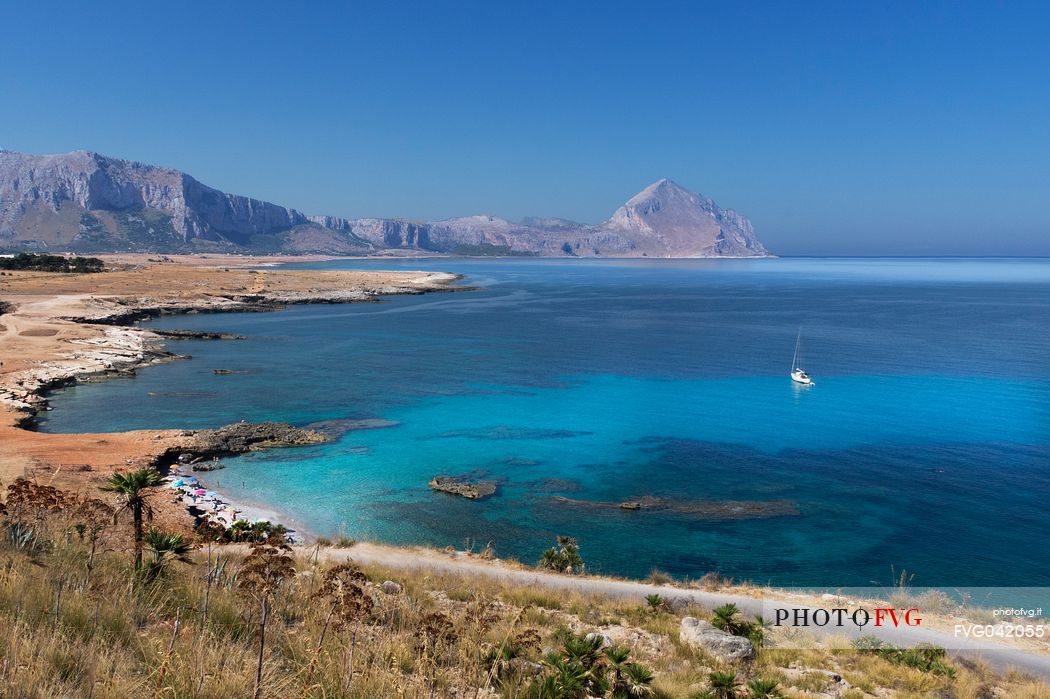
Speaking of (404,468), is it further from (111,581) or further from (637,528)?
(111,581)

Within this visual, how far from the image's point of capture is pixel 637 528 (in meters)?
24.2

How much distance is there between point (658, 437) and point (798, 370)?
2188 centimetres

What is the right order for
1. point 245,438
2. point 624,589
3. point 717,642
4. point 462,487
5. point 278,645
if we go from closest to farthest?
1. point 278,645
2. point 717,642
3. point 624,589
4. point 462,487
5. point 245,438

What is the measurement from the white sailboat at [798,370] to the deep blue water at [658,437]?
3.55 feet

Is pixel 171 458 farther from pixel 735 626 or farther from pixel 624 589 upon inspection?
pixel 735 626

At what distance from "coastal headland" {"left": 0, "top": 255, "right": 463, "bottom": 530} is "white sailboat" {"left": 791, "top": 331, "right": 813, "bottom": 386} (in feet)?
123

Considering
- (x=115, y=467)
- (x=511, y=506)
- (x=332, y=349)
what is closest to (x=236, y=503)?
(x=115, y=467)

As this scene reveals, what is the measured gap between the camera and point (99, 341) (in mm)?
55406

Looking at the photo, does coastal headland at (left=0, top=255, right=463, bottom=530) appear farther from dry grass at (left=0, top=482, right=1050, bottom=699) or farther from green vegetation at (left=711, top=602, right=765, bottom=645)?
green vegetation at (left=711, top=602, right=765, bottom=645)

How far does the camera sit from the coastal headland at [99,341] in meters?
25.5

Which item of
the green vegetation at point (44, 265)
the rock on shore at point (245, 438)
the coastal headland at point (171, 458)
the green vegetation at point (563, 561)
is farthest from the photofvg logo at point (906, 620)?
the green vegetation at point (44, 265)

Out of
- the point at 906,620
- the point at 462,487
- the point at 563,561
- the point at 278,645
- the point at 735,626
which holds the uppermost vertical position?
the point at 278,645

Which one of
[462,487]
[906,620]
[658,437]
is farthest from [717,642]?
[658,437]

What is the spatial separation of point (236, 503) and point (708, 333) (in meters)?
63.8
